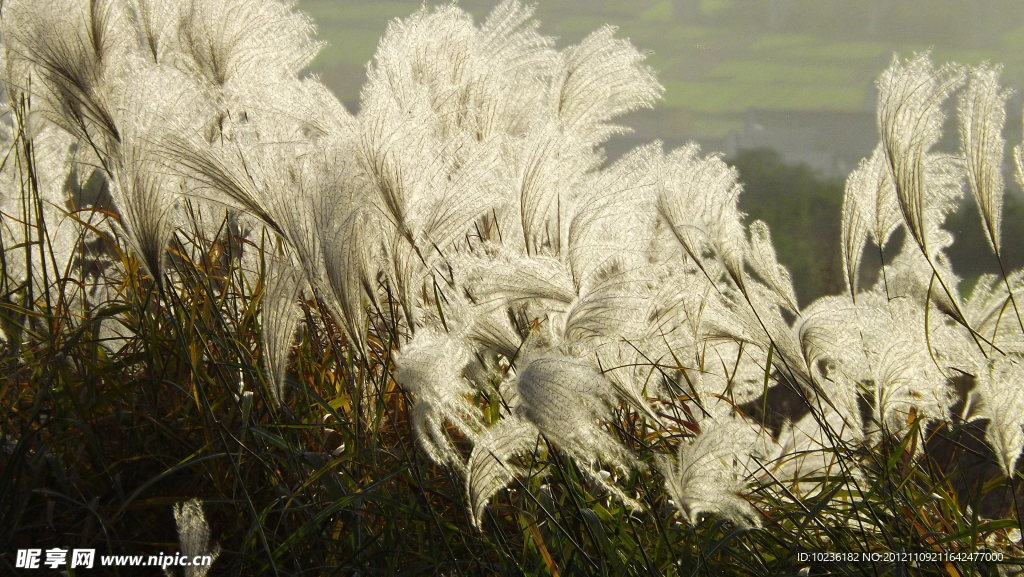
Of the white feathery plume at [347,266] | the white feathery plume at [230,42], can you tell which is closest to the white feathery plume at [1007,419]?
the white feathery plume at [347,266]

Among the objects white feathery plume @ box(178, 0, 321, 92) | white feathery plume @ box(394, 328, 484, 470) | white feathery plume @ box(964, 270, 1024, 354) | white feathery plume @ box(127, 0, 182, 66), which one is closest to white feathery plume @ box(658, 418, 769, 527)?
white feathery plume @ box(394, 328, 484, 470)

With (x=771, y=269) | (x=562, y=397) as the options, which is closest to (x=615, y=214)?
(x=771, y=269)

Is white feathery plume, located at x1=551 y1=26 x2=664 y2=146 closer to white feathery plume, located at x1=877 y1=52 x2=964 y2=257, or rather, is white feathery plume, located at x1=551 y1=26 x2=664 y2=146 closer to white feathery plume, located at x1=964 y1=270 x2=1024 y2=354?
white feathery plume, located at x1=877 y1=52 x2=964 y2=257

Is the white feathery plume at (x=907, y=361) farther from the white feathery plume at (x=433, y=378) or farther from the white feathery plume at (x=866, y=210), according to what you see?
the white feathery plume at (x=433, y=378)

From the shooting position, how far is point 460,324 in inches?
45.5

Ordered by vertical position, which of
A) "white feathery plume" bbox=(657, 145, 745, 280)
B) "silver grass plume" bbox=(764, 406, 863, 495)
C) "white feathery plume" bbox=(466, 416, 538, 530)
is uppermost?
"white feathery plume" bbox=(657, 145, 745, 280)

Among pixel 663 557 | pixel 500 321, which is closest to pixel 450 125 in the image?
pixel 500 321

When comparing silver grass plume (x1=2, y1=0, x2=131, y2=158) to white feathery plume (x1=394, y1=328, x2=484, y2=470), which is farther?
silver grass plume (x1=2, y1=0, x2=131, y2=158)

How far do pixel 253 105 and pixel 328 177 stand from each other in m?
0.37

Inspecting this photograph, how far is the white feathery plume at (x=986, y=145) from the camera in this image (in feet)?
3.74

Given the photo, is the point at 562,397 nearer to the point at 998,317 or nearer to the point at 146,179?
the point at 146,179

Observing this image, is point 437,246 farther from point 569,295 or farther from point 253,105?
point 253,105

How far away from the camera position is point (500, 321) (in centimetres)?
117

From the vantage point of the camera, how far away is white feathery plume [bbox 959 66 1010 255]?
3.74 feet
